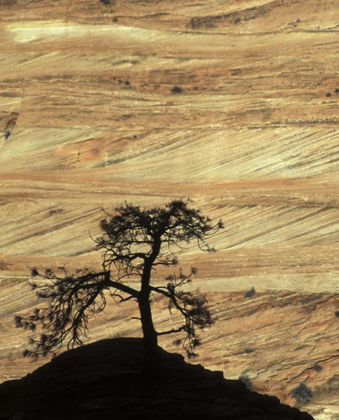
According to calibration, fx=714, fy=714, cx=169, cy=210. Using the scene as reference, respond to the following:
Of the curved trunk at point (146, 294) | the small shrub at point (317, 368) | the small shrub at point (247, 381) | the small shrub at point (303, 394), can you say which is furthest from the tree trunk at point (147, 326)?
the small shrub at point (317, 368)

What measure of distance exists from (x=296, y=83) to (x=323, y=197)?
169 centimetres

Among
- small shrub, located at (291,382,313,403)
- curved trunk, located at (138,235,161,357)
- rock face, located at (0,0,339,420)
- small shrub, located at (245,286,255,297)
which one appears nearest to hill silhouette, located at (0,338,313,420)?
curved trunk, located at (138,235,161,357)

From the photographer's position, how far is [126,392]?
Result: 7215 mm

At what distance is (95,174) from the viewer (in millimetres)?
9836

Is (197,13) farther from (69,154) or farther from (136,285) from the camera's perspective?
(136,285)

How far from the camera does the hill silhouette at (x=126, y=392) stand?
272 inches

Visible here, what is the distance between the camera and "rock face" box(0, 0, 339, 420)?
363 inches

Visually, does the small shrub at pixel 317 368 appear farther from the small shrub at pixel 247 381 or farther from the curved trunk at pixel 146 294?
the curved trunk at pixel 146 294

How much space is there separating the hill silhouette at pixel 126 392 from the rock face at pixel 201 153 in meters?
1.34

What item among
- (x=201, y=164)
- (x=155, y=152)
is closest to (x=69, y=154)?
(x=155, y=152)

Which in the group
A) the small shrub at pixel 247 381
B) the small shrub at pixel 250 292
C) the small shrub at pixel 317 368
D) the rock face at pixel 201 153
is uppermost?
the rock face at pixel 201 153

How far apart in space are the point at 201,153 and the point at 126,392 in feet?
12.4

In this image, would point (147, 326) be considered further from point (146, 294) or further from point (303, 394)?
point (303, 394)

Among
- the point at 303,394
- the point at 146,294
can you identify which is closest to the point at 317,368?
the point at 303,394
